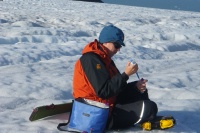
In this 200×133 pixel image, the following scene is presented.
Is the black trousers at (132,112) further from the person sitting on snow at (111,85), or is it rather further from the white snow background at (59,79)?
the white snow background at (59,79)

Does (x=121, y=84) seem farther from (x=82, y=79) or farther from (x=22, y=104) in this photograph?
(x=22, y=104)

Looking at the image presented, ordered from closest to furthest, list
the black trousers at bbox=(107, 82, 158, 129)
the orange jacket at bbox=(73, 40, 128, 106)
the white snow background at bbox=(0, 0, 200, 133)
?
the orange jacket at bbox=(73, 40, 128, 106) → the black trousers at bbox=(107, 82, 158, 129) → the white snow background at bbox=(0, 0, 200, 133)

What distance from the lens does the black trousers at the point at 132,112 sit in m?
3.25

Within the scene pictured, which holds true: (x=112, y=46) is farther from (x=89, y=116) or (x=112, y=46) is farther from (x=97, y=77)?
(x=89, y=116)

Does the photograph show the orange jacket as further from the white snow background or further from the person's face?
the white snow background

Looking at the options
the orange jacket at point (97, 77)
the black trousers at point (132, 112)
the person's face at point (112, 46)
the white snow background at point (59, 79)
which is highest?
the person's face at point (112, 46)

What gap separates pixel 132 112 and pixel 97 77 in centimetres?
54

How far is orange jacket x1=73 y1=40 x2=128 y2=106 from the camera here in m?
2.93

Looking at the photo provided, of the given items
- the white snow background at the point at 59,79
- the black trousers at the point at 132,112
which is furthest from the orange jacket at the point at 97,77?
the white snow background at the point at 59,79

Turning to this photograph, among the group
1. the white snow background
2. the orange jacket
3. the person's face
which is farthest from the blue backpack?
the person's face

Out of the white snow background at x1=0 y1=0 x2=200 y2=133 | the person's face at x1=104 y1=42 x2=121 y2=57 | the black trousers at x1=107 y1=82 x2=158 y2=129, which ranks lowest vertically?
the white snow background at x1=0 y1=0 x2=200 y2=133

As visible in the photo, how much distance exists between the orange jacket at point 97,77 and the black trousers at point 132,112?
18cm

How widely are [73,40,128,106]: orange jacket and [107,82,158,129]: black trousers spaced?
18 centimetres

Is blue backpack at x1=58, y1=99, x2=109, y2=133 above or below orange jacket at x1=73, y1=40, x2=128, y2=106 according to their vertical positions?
below
